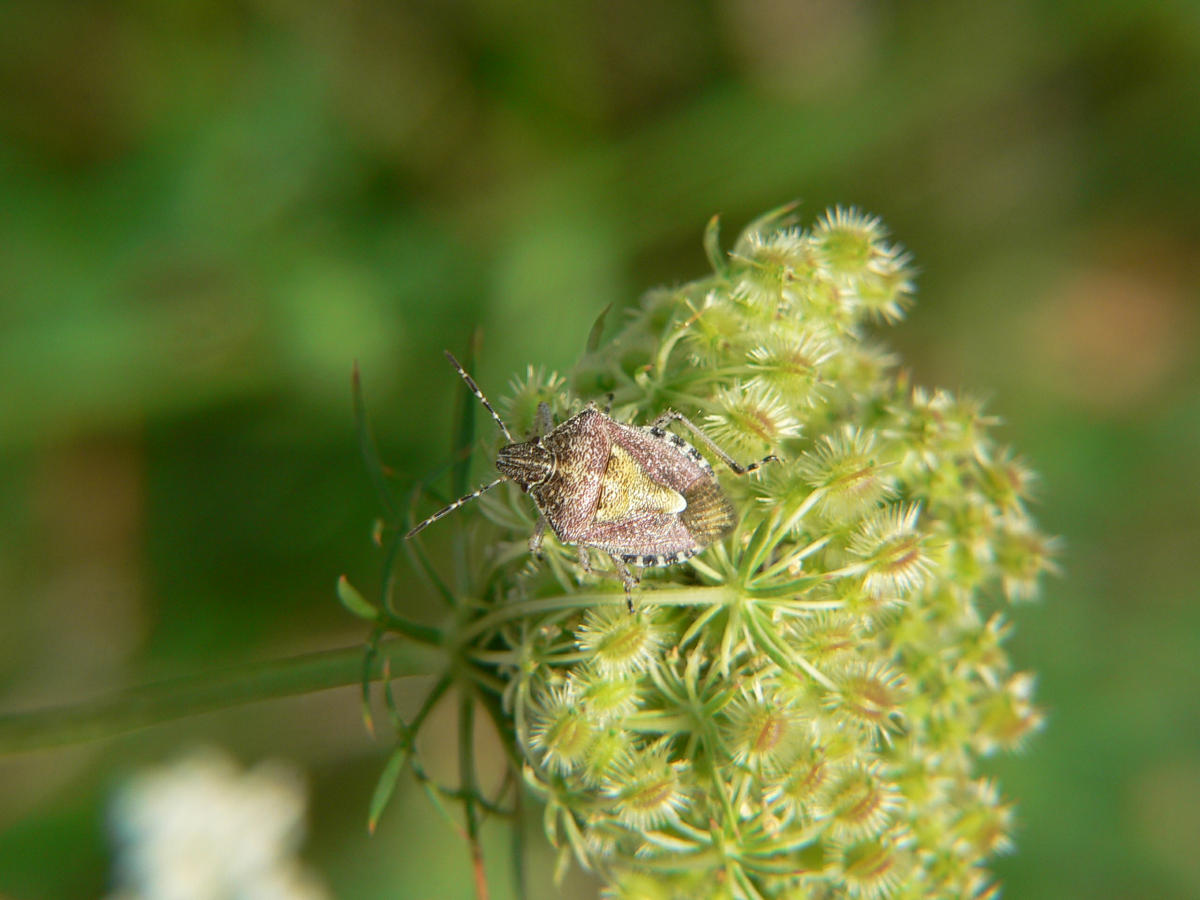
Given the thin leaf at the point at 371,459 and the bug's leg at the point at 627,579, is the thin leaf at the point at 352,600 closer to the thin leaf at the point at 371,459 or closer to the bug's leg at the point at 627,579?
the thin leaf at the point at 371,459

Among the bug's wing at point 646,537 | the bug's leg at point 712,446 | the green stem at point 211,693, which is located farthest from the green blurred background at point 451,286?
the bug's leg at point 712,446

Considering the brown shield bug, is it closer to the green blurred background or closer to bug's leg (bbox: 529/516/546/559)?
bug's leg (bbox: 529/516/546/559)

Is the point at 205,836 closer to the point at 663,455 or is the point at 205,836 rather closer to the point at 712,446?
the point at 663,455

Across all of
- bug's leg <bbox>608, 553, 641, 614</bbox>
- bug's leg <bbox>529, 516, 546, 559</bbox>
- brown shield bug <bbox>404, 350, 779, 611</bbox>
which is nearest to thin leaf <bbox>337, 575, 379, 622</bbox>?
brown shield bug <bbox>404, 350, 779, 611</bbox>

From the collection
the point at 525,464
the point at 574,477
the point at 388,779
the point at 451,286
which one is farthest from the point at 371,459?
the point at 451,286

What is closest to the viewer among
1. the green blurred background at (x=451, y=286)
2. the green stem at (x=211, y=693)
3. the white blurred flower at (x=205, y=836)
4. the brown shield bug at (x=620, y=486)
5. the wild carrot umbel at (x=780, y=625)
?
the wild carrot umbel at (x=780, y=625)

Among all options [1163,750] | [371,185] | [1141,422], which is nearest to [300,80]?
[371,185]
